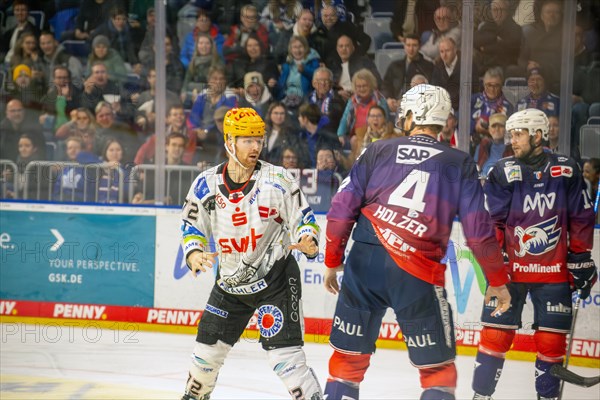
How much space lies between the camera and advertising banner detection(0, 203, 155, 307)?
26.8 ft

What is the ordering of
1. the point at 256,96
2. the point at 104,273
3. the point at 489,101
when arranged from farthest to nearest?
the point at 256,96, the point at 104,273, the point at 489,101

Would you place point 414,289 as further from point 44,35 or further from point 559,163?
point 44,35

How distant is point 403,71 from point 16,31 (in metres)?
3.71

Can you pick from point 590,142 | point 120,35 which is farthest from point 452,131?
point 120,35

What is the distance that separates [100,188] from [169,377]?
237cm

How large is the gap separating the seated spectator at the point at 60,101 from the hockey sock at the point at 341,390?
5194 mm

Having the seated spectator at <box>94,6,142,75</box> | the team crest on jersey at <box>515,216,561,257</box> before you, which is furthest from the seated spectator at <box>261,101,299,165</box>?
the team crest on jersey at <box>515,216,561,257</box>

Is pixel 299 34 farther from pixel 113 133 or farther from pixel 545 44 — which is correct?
pixel 545 44

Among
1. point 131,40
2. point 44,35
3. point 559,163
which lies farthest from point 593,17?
point 44,35

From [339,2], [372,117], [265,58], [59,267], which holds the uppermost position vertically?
[339,2]

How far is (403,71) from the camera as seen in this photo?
26.2ft

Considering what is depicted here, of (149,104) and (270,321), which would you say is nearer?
(270,321)

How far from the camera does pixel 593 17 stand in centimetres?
754

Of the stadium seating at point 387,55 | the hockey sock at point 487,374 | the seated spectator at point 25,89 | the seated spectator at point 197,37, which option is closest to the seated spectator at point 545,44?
the stadium seating at point 387,55
